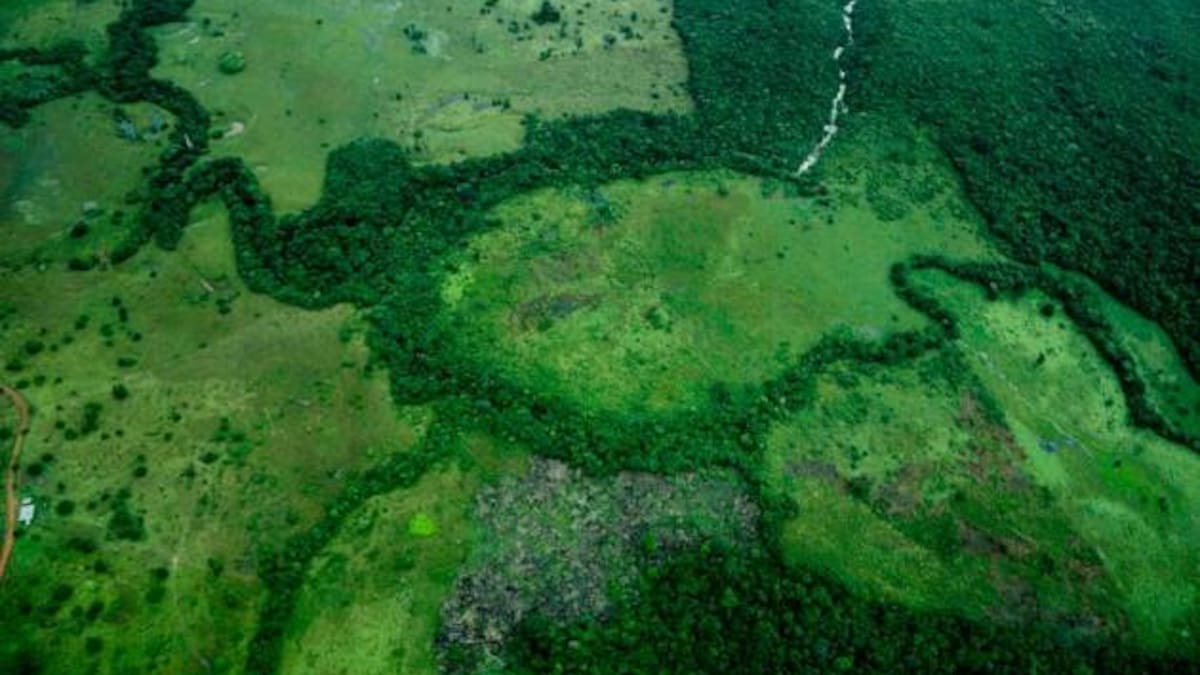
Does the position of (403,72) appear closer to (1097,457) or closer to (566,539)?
(566,539)

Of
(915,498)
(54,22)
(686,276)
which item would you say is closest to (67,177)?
(54,22)

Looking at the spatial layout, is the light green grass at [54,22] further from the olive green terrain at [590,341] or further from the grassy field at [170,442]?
the grassy field at [170,442]

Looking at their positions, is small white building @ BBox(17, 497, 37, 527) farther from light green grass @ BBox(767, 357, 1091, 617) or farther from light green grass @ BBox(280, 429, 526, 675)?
light green grass @ BBox(767, 357, 1091, 617)

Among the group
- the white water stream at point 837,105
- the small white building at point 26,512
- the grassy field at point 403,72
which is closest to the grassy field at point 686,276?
the white water stream at point 837,105

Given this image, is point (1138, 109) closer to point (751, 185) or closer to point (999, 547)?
point (751, 185)

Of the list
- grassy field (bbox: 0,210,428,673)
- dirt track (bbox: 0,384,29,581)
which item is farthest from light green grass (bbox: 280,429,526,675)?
dirt track (bbox: 0,384,29,581)

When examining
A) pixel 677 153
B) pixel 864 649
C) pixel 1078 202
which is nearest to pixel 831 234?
pixel 677 153
